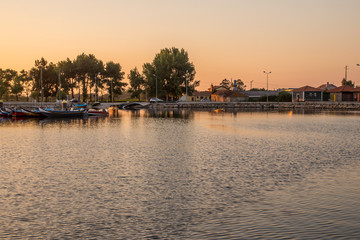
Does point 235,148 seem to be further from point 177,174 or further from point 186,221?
point 186,221

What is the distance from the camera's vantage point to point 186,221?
14141mm

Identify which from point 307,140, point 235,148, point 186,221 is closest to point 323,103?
point 307,140

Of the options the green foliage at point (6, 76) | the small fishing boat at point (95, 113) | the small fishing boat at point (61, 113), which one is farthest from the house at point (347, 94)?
the green foliage at point (6, 76)

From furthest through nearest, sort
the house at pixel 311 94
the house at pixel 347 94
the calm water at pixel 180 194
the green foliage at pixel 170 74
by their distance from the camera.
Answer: the green foliage at pixel 170 74 → the house at pixel 311 94 → the house at pixel 347 94 → the calm water at pixel 180 194

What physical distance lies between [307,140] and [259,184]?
78.7 feet

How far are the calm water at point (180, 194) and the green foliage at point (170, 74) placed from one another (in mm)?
125882

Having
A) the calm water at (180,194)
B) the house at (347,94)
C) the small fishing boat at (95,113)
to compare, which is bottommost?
the calm water at (180,194)

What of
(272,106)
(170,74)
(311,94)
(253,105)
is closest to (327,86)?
(311,94)

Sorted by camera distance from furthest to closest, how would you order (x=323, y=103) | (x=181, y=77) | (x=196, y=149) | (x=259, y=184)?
(x=181, y=77), (x=323, y=103), (x=196, y=149), (x=259, y=184)

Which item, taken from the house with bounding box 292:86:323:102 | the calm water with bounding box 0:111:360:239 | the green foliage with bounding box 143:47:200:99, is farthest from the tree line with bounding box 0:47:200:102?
the calm water with bounding box 0:111:360:239

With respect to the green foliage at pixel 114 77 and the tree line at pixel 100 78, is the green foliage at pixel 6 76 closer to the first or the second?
the tree line at pixel 100 78

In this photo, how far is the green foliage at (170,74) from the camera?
517 feet

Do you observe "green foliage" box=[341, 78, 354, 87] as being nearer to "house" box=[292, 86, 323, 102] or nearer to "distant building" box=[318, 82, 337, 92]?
"distant building" box=[318, 82, 337, 92]

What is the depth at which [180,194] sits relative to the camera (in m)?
18.1
